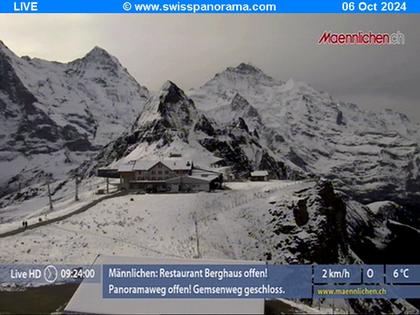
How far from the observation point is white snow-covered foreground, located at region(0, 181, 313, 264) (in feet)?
90.4

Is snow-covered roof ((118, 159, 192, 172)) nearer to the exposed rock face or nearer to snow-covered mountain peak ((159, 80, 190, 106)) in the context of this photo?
the exposed rock face

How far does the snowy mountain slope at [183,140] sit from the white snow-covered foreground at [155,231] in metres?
30.2

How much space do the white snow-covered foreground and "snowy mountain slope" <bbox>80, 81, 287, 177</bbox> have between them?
30206mm

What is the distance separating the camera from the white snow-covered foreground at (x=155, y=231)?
90.4 ft

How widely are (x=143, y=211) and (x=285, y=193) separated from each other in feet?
35.1

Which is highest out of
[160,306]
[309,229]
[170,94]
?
[170,94]

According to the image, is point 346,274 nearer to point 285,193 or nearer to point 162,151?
point 285,193

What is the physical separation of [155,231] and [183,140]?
161 ft

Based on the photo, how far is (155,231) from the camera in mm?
32125

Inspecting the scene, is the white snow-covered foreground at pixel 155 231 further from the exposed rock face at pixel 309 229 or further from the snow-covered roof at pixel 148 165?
the snow-covered roof at pixel 148 165

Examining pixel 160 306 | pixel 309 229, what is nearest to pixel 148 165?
pixel 309 229

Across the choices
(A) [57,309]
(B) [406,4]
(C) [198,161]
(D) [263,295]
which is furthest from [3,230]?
(C) [198,161]

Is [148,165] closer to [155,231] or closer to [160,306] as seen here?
[155,231]

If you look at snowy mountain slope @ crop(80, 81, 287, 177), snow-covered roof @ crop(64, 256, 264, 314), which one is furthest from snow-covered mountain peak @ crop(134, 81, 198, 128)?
snow-covered roof @ crop(64, 256, 264, 314)
